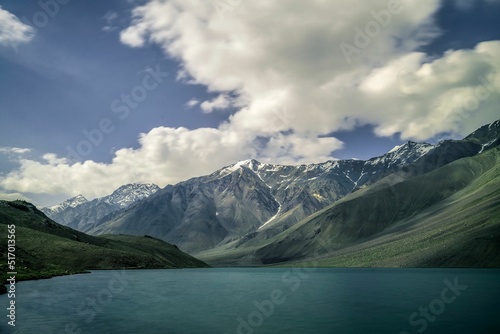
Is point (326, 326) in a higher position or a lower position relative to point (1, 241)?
lower

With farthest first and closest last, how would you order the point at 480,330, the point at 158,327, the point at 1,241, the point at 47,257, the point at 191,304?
the point at 47,257 → the point at 1,241 → the point at 191,304 → the point at 158,327 → the point at 480,330

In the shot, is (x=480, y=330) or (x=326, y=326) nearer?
(x=480, y=330)

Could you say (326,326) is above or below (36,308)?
below

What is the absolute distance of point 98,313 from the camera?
51406 millimetres

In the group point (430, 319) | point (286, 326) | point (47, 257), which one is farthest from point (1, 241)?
point (430, 319)

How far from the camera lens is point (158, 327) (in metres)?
41.4

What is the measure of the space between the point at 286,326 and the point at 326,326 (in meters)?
4.69

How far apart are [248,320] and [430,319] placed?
23282 millimetres

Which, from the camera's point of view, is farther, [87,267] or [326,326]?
[87,267]

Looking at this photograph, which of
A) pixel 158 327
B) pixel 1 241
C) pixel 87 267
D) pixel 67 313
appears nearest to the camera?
pixel 158 327

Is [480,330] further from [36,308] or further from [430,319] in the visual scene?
[36,308]

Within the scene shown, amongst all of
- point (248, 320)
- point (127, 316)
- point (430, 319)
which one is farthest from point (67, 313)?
point (430, 319)

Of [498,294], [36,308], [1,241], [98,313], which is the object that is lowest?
[498,294]

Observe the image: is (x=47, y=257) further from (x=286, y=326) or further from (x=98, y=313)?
(x=286, y=326)
